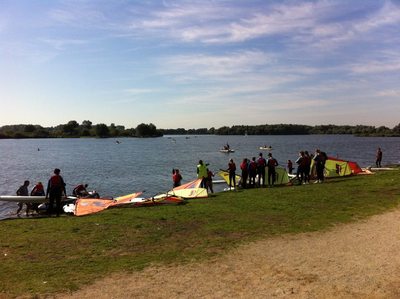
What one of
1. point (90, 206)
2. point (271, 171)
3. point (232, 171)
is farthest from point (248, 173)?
point (90, 206)

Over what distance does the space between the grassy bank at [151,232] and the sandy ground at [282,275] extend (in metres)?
0.67

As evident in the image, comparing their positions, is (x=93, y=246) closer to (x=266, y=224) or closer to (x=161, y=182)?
(x=266, y=224)

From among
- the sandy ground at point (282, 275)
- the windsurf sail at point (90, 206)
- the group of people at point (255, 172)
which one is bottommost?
the windsurf sail at point (90, 206)

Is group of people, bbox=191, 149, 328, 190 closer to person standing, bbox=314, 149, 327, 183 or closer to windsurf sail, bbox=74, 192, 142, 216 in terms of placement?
person standing, bbox=314, 149, 327, 183

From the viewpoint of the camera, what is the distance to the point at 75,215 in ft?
53.4

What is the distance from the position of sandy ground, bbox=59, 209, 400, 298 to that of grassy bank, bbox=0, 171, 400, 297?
0.67m

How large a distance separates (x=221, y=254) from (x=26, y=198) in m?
13.3

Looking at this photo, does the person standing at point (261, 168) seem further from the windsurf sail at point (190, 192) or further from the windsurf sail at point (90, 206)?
the windsurf sail at point (90, 206)

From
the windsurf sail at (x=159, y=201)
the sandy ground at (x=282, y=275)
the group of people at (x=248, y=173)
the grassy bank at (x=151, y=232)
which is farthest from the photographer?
the group of people at (x=248, y=173)

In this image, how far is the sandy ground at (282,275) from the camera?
741 centimetres

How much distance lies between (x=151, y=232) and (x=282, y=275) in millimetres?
5070

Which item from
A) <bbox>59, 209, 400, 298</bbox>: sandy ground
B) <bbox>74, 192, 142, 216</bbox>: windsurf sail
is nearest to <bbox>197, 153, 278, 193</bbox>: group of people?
<bbox>74, 192, 142, 216</bbox>: windsurf sail

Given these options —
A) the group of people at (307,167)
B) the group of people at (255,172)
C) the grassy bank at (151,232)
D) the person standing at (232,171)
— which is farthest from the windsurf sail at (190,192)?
the group of people at (307,167)

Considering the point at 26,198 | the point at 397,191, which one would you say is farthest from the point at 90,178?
the point at 397,191
